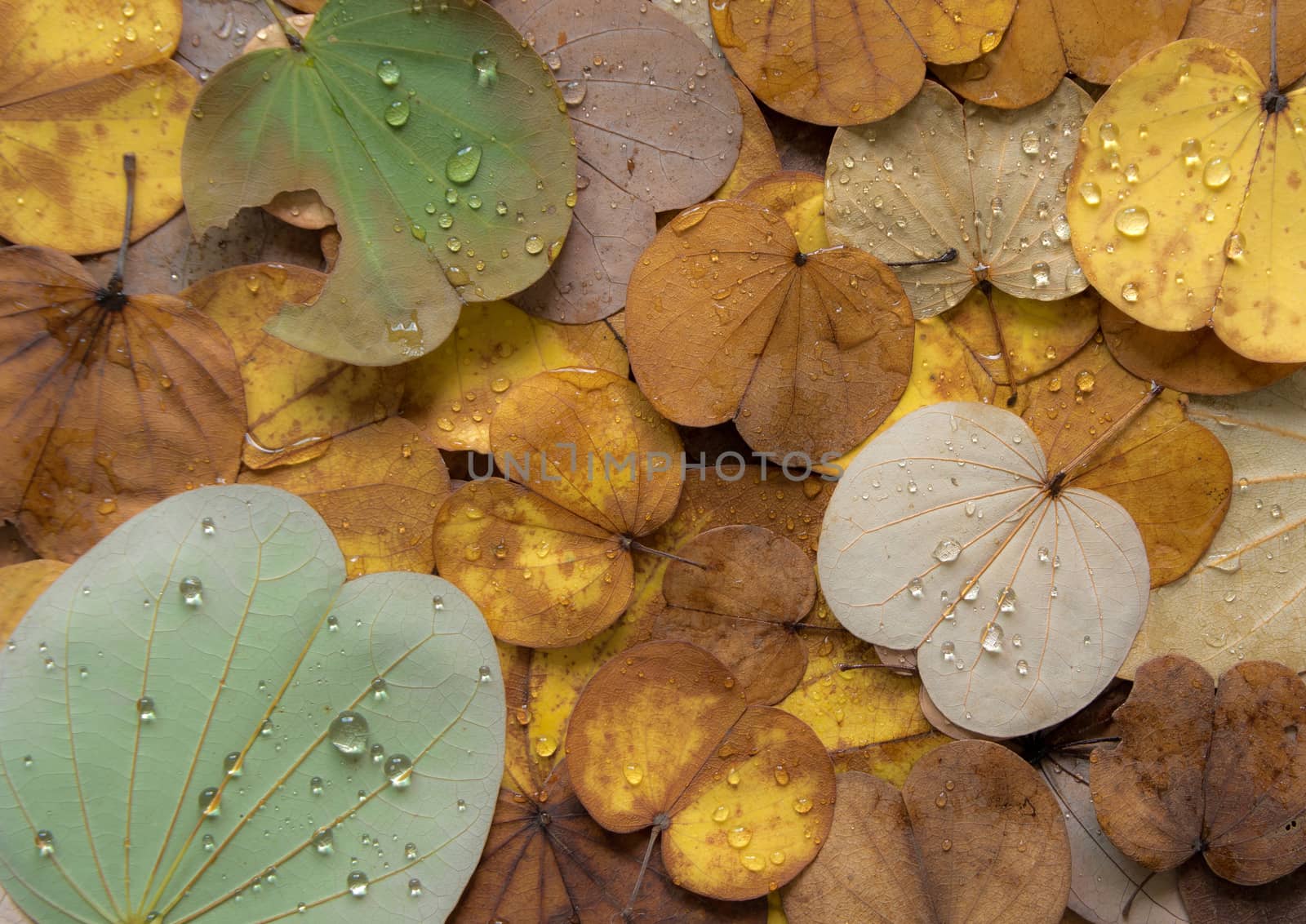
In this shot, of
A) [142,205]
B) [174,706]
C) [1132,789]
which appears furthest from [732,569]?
[142,205]

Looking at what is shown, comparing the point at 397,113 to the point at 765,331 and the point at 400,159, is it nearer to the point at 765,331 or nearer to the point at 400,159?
the point at 400,159

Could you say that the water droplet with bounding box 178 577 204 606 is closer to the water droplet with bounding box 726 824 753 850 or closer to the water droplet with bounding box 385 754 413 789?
the water droplet with bounding box 385 754 413 789

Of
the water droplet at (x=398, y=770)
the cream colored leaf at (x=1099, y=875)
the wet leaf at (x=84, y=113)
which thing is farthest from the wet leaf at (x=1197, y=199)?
the wet leaf at (x=84, y=113)

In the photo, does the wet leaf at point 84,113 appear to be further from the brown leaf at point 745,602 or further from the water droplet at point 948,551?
the water droplet at point 948,551

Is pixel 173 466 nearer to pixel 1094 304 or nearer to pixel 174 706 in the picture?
pixel 174 706

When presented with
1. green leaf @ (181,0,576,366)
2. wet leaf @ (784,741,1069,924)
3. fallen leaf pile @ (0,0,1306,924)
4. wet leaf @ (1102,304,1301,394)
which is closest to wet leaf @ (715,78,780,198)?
fallen leaf pile @ (0,0,1306,924)

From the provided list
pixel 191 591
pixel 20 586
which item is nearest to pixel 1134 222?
pixel 191 591
